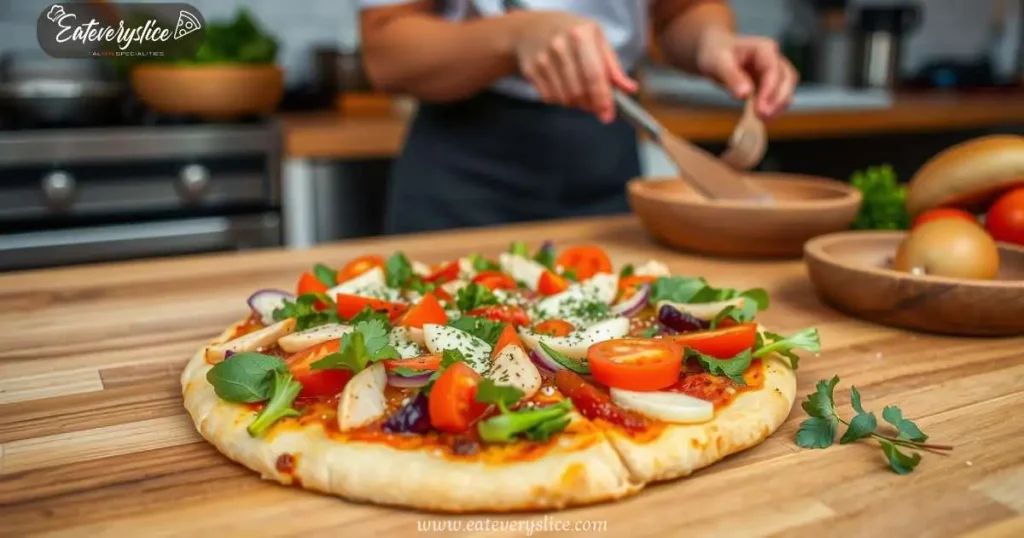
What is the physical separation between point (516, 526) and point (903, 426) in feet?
1.21

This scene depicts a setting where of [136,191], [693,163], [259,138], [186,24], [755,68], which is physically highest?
[186,24]

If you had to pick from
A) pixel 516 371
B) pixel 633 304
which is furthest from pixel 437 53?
pixel 516 371

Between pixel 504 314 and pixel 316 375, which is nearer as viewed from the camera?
pixel 316 375

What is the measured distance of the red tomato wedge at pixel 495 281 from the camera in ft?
3.86

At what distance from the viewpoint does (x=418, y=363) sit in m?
0.86

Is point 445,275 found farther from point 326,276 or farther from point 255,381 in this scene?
point 255,381

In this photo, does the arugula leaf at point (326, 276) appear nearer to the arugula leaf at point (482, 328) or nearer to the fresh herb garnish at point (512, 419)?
the arugula leaf at point (482, 328)

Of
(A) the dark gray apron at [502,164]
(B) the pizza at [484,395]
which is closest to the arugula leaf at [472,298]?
(B) the pizza at [484,395]

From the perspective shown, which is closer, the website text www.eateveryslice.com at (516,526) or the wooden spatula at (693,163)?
the website text www.eateveryslice.com at (516,526)

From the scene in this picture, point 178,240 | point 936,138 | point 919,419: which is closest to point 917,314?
point 919,419

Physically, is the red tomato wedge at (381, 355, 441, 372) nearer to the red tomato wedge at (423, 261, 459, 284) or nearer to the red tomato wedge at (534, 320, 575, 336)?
the red tomato wedge at (534, 320, 575, 336)

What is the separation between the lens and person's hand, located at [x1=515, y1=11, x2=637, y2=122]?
134 cm

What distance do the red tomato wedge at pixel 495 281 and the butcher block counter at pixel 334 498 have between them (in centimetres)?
32

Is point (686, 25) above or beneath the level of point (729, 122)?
above
